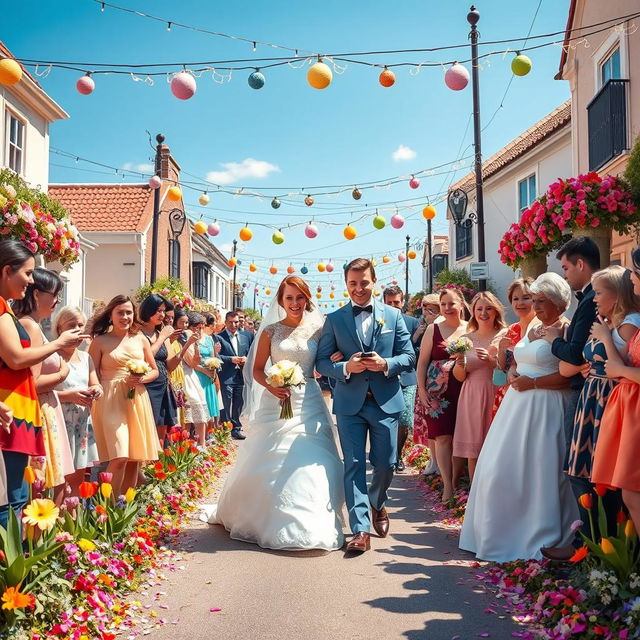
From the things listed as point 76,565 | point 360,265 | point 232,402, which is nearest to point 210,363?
point 232,402

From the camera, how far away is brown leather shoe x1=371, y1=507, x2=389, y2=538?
20.4 ft

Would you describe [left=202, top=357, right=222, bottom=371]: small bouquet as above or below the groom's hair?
below

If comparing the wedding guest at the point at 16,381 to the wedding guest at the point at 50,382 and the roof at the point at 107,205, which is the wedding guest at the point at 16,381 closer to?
the wedding guest at the point at 50,382

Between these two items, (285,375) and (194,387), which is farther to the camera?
(194,387)

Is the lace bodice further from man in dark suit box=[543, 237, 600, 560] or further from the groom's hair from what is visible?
man in dark suit box=[543, 237, 600, 560]

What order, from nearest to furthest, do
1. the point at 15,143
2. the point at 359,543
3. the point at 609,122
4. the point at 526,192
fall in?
1. the point at 359,543
2. the point at 609,122
3. the point at 15,143
4. the point at 526,192

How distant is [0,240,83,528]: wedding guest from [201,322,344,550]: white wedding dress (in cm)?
226

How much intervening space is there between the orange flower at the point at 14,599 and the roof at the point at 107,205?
25.0 m

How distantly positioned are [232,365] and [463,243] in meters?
18.6

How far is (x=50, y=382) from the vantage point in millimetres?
4969

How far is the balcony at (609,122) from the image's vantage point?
Result: 42.0 ft

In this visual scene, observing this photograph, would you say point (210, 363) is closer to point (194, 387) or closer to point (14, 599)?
point (194, 387)

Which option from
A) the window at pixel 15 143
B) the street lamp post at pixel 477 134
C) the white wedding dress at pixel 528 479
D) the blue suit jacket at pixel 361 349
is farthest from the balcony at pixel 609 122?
the window at pixel 15 143

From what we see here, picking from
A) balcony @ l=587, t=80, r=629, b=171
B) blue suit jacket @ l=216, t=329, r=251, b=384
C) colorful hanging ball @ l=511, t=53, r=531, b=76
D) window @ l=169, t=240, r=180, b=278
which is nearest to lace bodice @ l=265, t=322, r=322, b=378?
colorful hanging ball @ l=511, t=53, r=531, b=76
